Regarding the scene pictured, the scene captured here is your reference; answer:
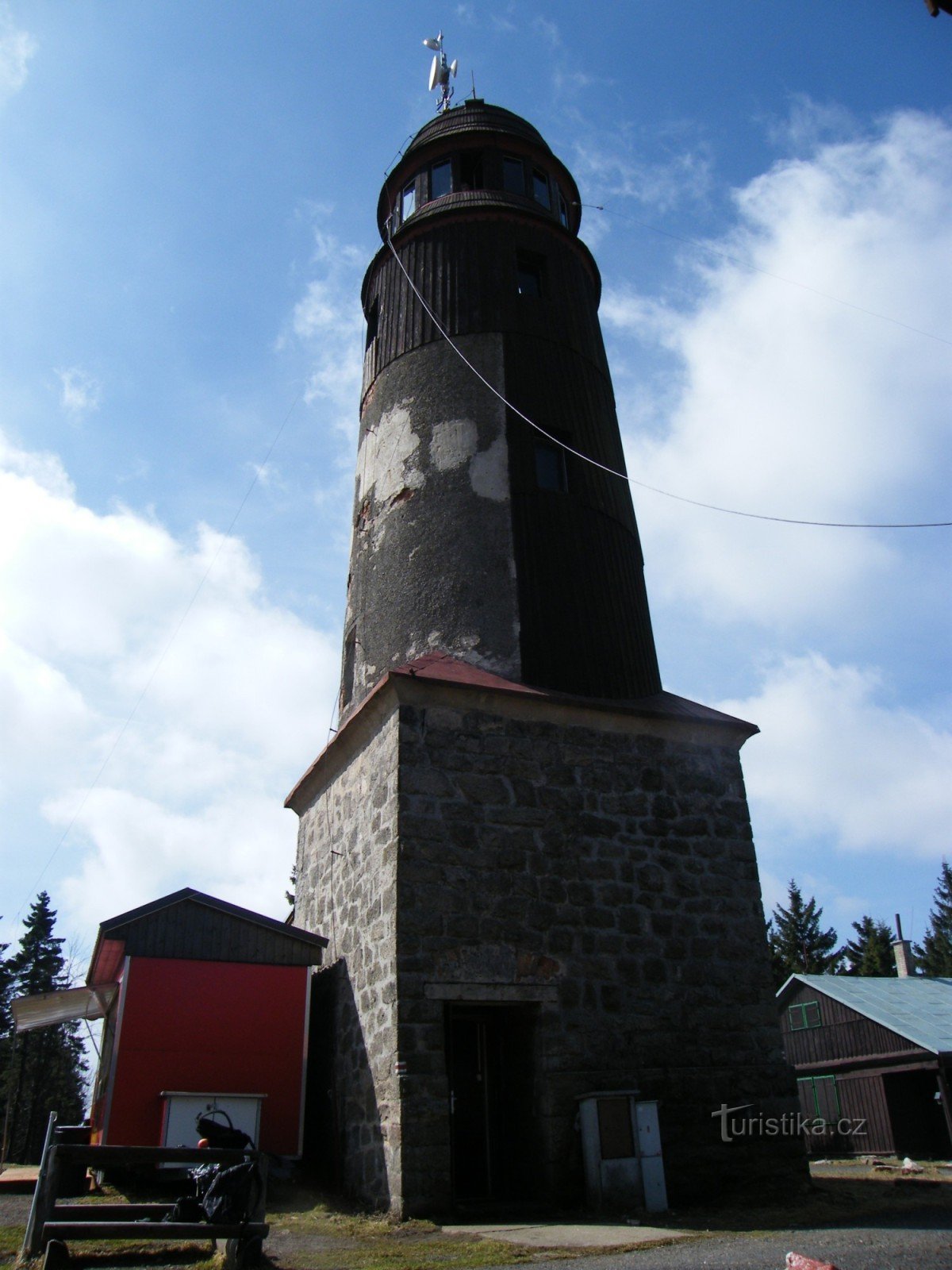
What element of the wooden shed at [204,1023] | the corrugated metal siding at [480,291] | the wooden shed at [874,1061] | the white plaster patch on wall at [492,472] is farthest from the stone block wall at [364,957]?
the wooden shed at [874,1061]

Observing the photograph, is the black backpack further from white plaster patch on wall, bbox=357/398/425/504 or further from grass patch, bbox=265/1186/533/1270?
white plaster patch on wall, bbox=357/398/425/504

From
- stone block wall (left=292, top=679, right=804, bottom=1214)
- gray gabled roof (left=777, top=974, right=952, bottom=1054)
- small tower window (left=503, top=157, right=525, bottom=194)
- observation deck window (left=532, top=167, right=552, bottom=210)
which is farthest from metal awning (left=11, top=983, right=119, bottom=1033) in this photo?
gray gabled roof (left=777, top=974, right=952, bottom=1054)

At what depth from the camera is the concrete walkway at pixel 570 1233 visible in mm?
6133

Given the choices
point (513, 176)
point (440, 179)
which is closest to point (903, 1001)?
point (513, 176)

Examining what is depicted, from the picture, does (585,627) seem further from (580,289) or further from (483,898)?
(580,289)

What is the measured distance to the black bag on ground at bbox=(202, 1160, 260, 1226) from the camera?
5602 mm

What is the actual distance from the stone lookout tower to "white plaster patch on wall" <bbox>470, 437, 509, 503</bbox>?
1.5 inches

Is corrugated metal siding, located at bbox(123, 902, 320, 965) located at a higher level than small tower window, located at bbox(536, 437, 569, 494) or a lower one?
lower

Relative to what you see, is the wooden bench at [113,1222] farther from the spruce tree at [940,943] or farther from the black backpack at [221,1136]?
the spruce tree at [940,943]

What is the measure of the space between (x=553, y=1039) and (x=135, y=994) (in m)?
4.31

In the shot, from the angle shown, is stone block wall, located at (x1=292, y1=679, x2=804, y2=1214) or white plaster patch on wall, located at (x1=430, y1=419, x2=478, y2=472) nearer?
stone block wall, located at (x1=292, y1=679, x2=804, y2=1214)

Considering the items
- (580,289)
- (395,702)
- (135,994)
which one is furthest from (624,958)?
(580,289)

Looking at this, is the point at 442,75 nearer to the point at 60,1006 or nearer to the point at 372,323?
the point at 372,323

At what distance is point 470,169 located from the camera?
14.2m
